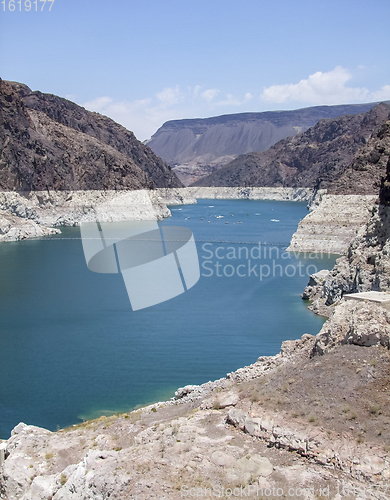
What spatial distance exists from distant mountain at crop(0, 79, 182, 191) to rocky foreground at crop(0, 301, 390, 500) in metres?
71.9

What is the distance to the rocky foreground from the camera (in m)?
8.88

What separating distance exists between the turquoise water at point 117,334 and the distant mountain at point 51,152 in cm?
3761

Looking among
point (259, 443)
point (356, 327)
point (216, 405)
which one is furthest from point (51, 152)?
point (259, 443)

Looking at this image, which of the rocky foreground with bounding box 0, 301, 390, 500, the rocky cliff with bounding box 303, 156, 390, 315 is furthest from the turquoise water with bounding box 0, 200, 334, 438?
the rocky foreground with bounding box 0, 301, 390, 500

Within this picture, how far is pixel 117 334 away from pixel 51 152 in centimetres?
7546

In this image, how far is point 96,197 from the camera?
10225cm

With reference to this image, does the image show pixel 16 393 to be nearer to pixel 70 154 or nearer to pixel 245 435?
pixel 245 435

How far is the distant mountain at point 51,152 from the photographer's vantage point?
275ft

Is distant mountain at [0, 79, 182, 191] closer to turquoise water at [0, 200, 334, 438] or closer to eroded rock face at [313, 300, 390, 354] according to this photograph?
turquoise water at [0, 200, 334, 438]

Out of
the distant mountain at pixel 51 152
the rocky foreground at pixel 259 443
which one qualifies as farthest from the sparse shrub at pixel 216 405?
the distant mountain at pixel 51 152

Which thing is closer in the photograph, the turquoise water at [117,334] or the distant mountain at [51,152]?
the turquoise water at [117,334]

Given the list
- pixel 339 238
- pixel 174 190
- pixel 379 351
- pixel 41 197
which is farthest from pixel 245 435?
pixel 174 190

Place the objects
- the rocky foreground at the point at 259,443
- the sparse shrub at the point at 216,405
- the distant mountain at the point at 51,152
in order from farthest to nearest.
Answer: the distant mountain at the point at 51,152 < the sparse shrub at the point at 216,405 < the rocky foreground at the point at 259,443

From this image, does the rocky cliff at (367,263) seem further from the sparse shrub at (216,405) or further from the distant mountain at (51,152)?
the distant mountain at (51,152)
